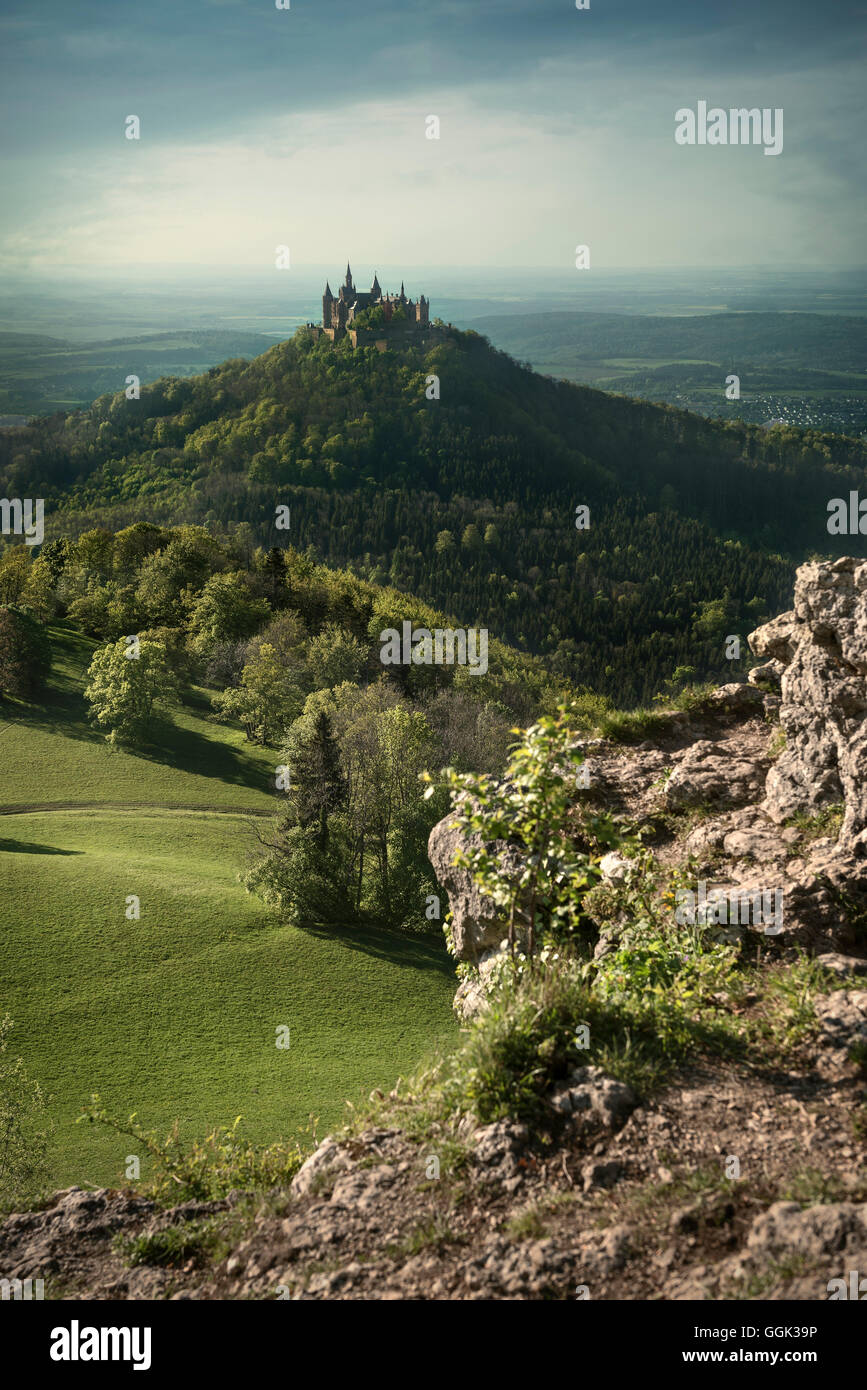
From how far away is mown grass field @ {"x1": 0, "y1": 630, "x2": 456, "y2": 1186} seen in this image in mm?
A: 21625

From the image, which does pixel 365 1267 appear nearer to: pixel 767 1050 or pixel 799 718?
pixel 767 1050

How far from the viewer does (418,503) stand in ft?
570

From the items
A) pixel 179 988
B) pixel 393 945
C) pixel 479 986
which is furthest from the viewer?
pixel 393 945

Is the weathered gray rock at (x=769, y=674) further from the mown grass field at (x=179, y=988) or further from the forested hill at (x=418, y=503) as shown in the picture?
the forested hill at (x=418, y=503)

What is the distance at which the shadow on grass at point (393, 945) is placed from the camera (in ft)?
109

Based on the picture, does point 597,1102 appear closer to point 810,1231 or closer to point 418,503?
point 810,1231

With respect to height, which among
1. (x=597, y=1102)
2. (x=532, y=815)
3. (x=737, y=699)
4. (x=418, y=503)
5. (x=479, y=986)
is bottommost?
(x=479, y=986)

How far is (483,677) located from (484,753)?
26.5 meters

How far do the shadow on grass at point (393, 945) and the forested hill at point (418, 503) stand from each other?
288 feet

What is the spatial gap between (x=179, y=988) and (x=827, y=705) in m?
24.8

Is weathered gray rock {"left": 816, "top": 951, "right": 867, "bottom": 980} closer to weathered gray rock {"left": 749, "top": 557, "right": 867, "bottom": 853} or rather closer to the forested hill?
weathered gray rock {"left": 749, "top": 557, "right": 867, "bottom": 853}

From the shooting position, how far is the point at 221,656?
2608 inches

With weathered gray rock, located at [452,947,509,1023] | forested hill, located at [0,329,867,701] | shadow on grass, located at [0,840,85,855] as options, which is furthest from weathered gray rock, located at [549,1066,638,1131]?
forested hill, located at [0,329,867,701]

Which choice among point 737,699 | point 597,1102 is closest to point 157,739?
point 737,699
